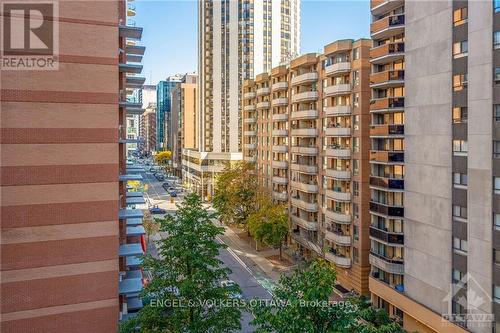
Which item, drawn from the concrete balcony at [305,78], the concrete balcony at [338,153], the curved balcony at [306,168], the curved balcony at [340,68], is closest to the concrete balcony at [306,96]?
the concrete balcony at [305,78]

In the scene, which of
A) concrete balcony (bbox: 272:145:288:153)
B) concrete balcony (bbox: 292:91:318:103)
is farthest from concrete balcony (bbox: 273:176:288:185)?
concrete balcony (bbox: 292:91:318:103)

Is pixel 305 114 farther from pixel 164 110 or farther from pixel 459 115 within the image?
pixel 164 110

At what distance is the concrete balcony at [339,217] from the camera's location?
3675 centimetres

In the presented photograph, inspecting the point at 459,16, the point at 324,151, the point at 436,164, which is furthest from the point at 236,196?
the point at 459,16

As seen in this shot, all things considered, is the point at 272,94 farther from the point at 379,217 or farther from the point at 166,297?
the point at 166,297

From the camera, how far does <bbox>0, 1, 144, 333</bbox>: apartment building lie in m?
21.1

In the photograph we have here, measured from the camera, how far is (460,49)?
2417 centimetres

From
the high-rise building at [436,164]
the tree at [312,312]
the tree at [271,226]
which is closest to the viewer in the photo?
the tree at [312,312]

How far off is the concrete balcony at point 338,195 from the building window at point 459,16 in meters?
16.7

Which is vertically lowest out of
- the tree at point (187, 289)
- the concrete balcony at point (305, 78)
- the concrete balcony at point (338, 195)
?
the tree at point (187, 289)

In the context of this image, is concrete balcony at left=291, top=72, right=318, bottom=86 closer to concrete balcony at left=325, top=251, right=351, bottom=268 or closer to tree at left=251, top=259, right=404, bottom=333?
concrete balcony at left=325, top=251, right=351, bottom=268

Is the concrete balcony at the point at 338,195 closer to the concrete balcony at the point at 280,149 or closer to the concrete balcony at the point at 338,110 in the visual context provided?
the concrete balcony at the point at 338,110

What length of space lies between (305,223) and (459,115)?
23088 mm

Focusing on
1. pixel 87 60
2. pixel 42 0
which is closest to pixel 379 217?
pixel 87 60
